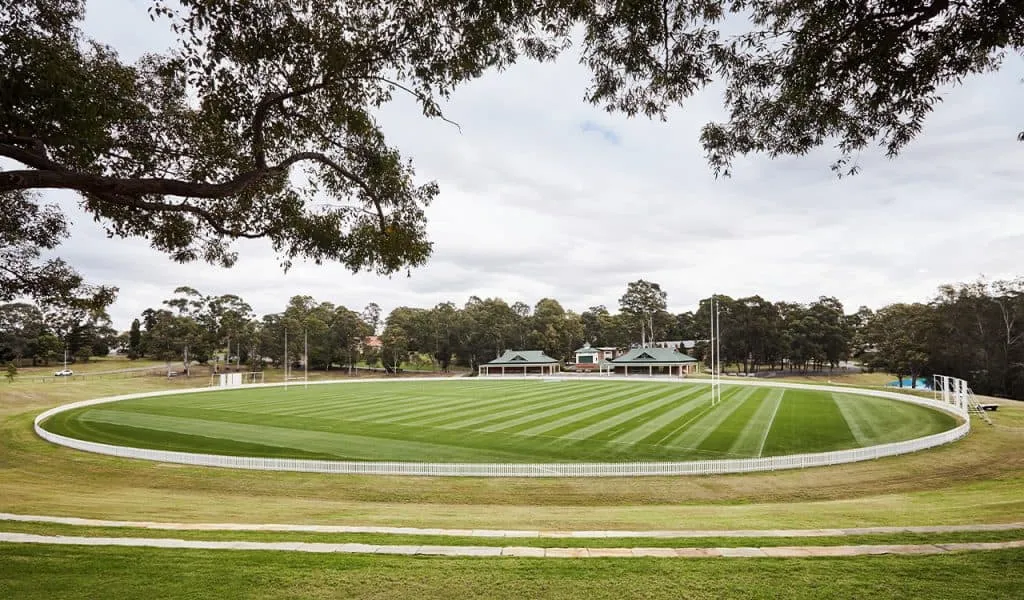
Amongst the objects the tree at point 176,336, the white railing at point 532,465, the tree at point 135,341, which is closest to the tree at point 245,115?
the white railing at point 532,465

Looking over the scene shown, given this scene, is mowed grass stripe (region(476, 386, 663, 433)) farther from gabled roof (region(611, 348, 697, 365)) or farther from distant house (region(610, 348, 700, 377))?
distant house (region(610, 348, 700, 377))

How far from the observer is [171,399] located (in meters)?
51.6

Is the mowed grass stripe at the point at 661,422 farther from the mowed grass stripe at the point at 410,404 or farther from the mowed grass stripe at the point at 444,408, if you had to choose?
the mowed grass stripe at the point at 410,404

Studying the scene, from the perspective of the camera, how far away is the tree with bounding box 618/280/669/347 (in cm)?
11669

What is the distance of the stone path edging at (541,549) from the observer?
743 cm

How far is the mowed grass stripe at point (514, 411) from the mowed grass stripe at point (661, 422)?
27.3 feet

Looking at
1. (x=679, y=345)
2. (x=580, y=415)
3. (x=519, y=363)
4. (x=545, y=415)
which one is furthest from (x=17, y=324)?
(x=679, y=345)

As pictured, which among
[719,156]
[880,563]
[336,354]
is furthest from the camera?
[336,354]

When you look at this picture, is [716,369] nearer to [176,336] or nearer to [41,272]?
[41,272]

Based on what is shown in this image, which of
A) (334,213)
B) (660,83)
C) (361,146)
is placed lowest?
(334,213)

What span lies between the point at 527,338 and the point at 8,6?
104 m

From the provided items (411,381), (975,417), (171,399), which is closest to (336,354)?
(411,381)

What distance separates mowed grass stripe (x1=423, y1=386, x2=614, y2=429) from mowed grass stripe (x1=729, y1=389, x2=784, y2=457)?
13.8m

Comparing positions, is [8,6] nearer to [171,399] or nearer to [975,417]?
[975,417]
